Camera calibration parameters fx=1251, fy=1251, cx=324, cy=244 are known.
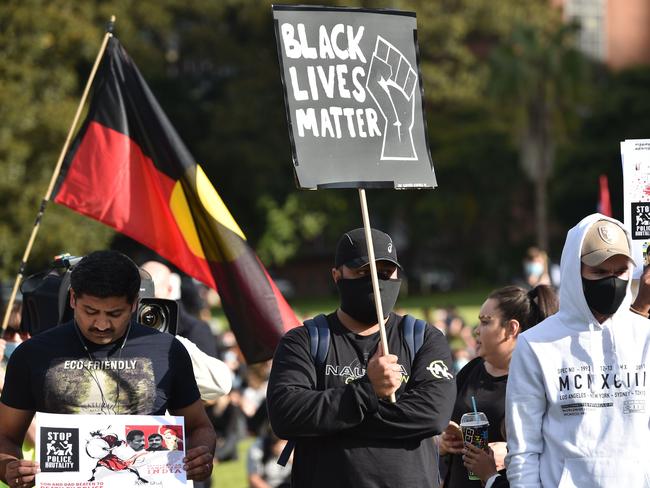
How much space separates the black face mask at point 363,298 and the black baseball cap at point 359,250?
0.07 metres

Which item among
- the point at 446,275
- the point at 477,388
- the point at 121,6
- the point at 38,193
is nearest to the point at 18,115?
the point at 38,193

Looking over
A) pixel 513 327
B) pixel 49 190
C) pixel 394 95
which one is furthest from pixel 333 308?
pixel 394 95

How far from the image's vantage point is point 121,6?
41188mm

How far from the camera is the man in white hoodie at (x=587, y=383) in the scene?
436 centimetres

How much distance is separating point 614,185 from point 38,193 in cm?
3094

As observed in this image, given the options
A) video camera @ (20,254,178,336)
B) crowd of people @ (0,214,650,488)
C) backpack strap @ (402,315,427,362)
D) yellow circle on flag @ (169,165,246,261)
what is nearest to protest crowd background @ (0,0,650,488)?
yellow circle on flag @ (169,165,246,261)

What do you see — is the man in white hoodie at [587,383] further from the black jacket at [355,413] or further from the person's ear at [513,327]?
the person's ear at [513,327]

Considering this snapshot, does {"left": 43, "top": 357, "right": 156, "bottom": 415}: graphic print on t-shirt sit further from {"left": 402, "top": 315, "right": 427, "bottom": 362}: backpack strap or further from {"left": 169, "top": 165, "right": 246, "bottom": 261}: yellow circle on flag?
{"left": 169, "top": 165, "right": 246, "bottom": 261}: yellow circle on flag

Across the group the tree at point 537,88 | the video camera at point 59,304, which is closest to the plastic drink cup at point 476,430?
the video camera at point 59,304

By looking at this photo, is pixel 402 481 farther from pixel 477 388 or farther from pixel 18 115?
pixel 18 115

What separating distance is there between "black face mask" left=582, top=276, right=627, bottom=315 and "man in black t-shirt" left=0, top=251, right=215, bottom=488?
153 centimetres

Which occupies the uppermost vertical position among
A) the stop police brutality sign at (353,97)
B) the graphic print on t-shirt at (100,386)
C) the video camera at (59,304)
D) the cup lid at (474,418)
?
the stop police brutality sign at (353,97)

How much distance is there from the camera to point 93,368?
4.63 m

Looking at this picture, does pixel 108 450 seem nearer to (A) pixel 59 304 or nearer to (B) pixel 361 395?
(B) pixel 361 395
